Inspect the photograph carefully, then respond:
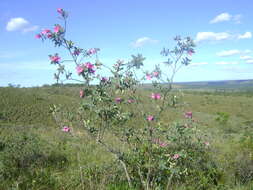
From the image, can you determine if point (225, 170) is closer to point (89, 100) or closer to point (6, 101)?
point (89, 100)

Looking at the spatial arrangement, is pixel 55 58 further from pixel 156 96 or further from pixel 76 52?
pixel 156 96

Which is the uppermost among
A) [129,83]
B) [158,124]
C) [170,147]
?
[129,83]

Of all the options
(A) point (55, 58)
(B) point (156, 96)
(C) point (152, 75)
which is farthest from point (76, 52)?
(B) point (156, 96)

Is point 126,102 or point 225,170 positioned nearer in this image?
point 126,102

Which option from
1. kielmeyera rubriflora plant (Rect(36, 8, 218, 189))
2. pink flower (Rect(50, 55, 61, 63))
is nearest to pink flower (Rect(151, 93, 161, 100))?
kielmeyera rubriflora plant (Rect(36, 8, 218, 189))

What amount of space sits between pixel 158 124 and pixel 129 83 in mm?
687

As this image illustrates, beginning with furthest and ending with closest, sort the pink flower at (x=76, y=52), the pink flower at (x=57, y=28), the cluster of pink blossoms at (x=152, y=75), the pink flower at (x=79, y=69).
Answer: the cluster of pink blossoms at (x=152, y=75) → the pink flower at (x=76, y=52) → the pink flower at (x=57, y=28) → the pink flower at (x=79, y=69)

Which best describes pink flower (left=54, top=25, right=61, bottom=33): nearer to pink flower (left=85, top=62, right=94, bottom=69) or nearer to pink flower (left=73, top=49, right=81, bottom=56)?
pink flower (left=73, top=49, right=81, bottom=56)

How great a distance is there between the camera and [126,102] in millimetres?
2998

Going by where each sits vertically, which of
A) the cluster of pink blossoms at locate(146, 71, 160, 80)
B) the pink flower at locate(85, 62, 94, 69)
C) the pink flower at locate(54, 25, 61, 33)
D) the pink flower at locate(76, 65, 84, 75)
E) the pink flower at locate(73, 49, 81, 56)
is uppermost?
the pink flower at locate(54, 25, 61, 33)

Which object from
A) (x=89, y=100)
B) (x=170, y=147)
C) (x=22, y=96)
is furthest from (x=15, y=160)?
(x=22, y=96)

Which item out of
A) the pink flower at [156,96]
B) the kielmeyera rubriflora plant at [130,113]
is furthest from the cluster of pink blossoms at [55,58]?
the pink flower at [156,96]

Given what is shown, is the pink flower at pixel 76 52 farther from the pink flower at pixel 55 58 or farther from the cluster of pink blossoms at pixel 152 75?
the cluster of pink blossoms at pixel 152 75

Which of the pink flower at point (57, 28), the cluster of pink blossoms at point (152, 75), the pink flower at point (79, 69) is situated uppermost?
the pink flower at point (57, 28)
